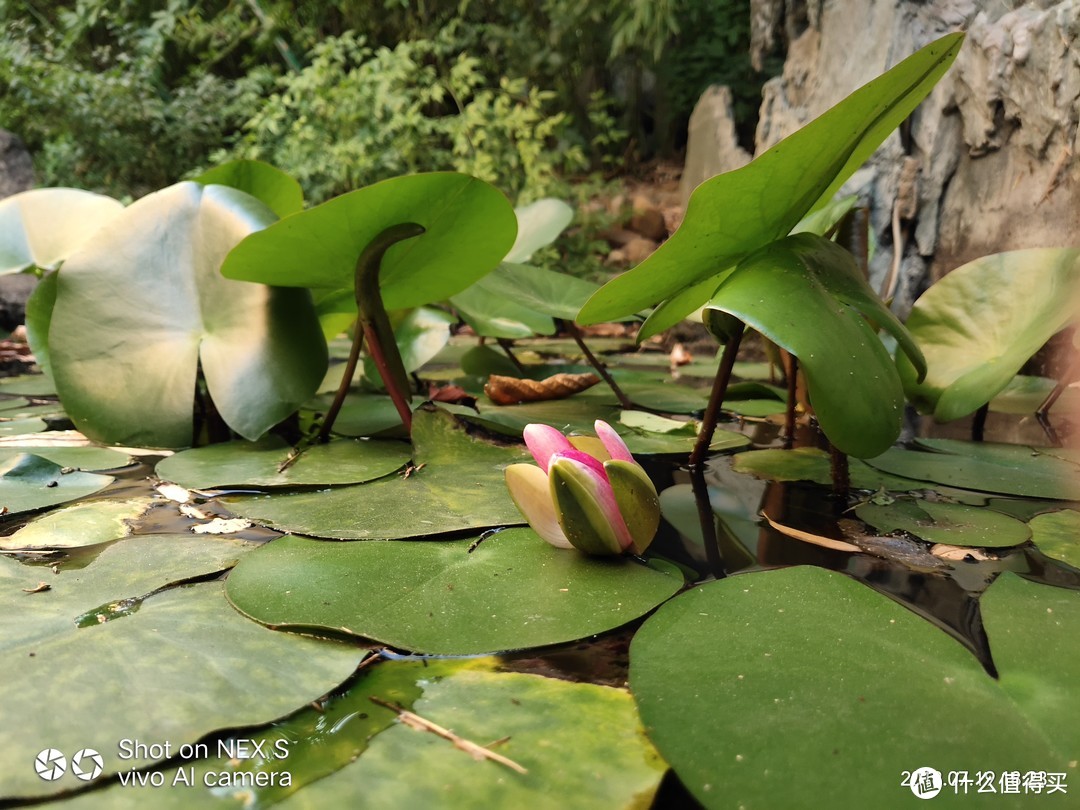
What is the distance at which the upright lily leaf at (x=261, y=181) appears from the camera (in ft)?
4.48

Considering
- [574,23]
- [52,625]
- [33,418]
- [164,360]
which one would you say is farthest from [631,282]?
[574,23]

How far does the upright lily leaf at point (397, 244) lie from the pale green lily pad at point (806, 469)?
0.47m

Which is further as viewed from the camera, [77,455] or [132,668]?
[77,455]

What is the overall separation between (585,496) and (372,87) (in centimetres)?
429

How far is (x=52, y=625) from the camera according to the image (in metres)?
0.53

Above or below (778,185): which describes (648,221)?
below

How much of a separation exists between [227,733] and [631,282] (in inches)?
21.9

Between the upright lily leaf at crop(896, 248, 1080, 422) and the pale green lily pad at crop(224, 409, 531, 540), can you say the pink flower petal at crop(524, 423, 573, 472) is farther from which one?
the upright lily leaf at crop(896, 248, 1080, 422)

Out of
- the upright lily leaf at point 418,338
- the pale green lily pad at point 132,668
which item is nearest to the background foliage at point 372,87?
the upright lily leaf at point 418,338

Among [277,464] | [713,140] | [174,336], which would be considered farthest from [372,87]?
[277,464]

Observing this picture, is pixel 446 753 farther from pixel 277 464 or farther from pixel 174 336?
pixel 174 336

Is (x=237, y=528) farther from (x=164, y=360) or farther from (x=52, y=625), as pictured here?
(x=164, y=360)

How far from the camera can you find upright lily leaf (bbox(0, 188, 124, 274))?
1.42 meters

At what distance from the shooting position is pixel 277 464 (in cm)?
99
